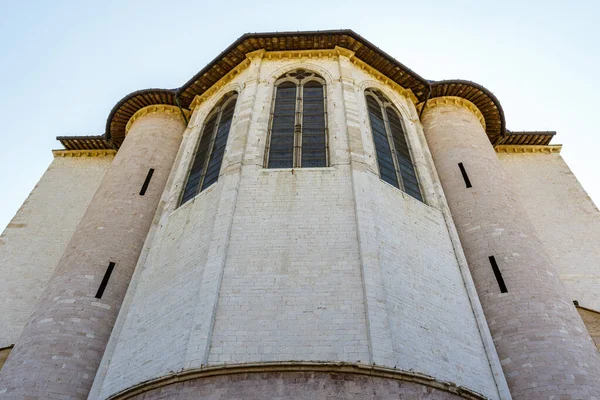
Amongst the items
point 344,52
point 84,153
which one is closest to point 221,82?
point 344,52

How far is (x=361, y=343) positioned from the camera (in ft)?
23.8

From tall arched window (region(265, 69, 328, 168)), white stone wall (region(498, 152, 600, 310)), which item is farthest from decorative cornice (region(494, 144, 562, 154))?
tall arched window (region(265, 69, 328, 168))

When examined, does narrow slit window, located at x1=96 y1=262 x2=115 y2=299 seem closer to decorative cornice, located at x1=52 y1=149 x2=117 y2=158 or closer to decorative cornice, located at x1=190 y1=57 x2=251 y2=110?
decorative cornice, located at x1=190 y1=57 x2=251 y2=110

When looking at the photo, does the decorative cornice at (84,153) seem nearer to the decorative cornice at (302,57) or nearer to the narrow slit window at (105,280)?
the decorative cornice at (302,57)

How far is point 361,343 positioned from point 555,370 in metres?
3.98

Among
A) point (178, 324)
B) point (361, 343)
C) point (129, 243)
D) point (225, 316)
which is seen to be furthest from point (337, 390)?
point (129, 243)

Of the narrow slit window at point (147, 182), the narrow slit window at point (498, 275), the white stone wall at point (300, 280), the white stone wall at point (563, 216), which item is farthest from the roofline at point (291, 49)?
the narrow slit window at point (498, 275)

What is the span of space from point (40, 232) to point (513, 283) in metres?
12.3

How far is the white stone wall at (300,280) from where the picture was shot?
24.3 feet

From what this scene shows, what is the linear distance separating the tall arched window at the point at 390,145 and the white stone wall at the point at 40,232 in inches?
354

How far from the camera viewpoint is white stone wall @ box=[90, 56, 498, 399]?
7.41 meters

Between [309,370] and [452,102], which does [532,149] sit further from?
[309,370]

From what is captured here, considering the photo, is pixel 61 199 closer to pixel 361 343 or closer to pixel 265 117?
pixel 265 117

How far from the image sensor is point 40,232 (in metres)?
14.7
